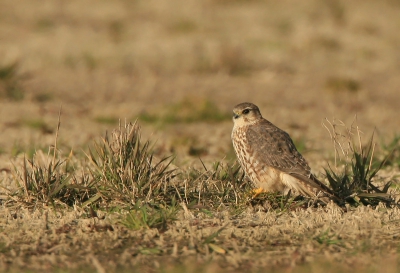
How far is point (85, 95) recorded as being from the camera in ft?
41.3

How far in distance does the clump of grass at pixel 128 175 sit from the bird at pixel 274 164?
0.73 m

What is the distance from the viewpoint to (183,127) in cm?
1075

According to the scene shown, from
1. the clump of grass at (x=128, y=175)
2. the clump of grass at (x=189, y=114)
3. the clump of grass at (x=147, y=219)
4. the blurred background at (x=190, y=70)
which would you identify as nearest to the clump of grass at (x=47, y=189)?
the clump of grass at (x=128, y=175)

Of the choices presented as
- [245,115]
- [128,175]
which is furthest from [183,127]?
[128,175]

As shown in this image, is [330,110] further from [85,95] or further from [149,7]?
[149,7]

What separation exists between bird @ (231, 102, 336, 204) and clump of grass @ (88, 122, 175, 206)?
0.73m

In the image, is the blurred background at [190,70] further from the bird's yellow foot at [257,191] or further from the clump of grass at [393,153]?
the clump of grass at [393,153]

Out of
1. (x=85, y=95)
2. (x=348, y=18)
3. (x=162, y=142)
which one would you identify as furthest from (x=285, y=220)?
(x=348, y=18)

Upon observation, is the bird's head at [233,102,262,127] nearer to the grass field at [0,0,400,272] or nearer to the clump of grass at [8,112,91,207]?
the grass field at [0,0,400,272]

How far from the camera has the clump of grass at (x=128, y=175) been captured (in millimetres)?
6090

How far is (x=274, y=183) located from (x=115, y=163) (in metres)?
1.30

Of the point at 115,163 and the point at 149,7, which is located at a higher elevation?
the point at 149,7

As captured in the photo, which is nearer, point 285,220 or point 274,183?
point 285,220

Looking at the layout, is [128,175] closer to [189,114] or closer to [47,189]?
[47,189]
